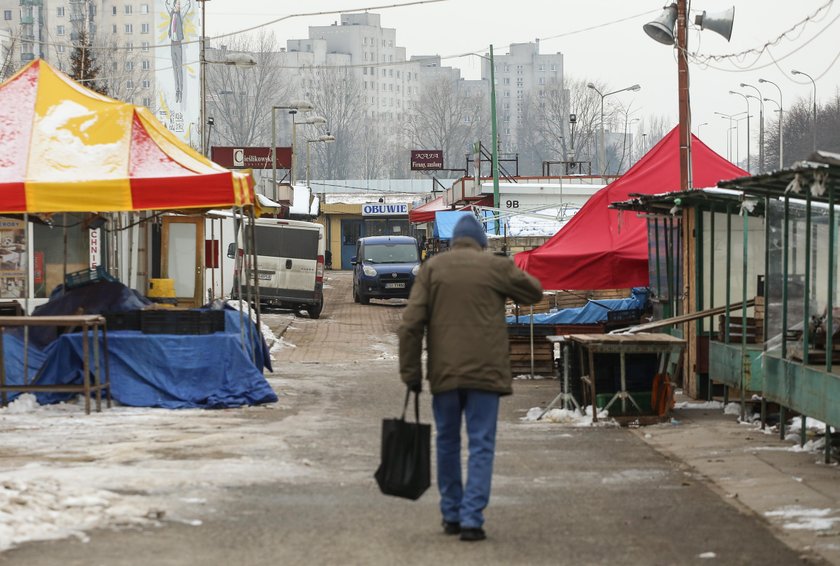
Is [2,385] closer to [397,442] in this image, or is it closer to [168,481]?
[168,481]

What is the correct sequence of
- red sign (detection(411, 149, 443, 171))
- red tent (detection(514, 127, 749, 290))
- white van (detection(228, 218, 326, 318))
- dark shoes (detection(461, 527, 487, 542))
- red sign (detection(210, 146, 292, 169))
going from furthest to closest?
red sign (detection(411, 149, 443, 171)) < red sign (detection(210, 146, 292, 169)) < white van (detection(228, 218, 326, 318)) < red tent (detection(514, 127, 749, 290)) < dark shoes (detection(461, 527, 487, 542))

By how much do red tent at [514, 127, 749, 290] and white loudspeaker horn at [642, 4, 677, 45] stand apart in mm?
1583

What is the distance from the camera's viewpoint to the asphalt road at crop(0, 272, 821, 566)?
735 centimetres

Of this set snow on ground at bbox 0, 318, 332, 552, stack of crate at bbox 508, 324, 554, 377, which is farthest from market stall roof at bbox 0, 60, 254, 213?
stack of crate at bbox 508, 324, 554, 377

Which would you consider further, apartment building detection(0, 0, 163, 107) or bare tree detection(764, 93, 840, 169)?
apartment building detection(0, 0, 163, 107)

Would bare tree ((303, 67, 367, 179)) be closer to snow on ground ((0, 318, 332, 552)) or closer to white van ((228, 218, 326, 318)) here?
white van ((228, 218, 326, 318))

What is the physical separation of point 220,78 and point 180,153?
12365cm

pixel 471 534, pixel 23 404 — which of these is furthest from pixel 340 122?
pixel 471 534

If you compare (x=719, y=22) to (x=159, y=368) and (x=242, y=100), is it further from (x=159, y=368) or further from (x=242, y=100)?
(x=242, y=100)

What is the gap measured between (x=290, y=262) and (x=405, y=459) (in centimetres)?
2853

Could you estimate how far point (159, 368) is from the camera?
51.1ft

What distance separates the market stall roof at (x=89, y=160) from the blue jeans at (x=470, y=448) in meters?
8.00

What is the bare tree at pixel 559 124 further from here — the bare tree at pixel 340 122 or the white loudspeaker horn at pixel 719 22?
the white loudspeaker horn at pixel 719 22

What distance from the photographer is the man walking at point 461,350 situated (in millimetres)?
7850
